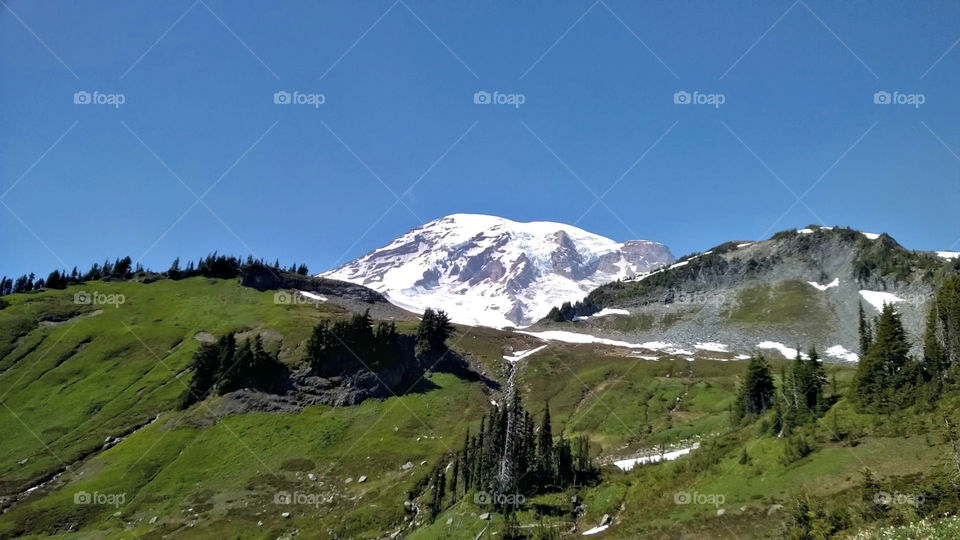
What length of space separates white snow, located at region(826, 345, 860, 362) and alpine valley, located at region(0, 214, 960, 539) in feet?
3.61

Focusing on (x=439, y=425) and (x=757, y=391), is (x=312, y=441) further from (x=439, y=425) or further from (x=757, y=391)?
(x=757, y=391)

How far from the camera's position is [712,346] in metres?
189

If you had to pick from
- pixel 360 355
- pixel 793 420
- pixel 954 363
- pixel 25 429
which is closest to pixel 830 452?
pixel 793 420

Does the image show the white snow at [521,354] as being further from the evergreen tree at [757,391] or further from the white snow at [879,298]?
the white snow at [879,298]

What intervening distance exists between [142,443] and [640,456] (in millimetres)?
89698

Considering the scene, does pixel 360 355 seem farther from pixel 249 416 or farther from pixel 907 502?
pixel 907 502

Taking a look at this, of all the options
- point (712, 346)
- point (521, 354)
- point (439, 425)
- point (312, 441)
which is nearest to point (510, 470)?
point (439, 425)

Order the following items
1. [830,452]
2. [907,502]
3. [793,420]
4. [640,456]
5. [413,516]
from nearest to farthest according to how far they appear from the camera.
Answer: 1. [907,502]
2. [830,452]
3. [793,420]
4. [413,516]
5. [640,456]

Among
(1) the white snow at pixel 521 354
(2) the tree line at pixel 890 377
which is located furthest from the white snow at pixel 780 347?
(2) the tree line at pixel 890 377

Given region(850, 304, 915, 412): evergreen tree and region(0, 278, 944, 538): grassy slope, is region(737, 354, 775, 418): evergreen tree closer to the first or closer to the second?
region(0, 278, 944, 538): grassy slope

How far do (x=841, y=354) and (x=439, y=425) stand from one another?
12611 cm

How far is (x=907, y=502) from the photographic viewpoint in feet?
117

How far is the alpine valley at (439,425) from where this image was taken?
5147 centimetres

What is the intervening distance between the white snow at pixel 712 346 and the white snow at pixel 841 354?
2953cm
